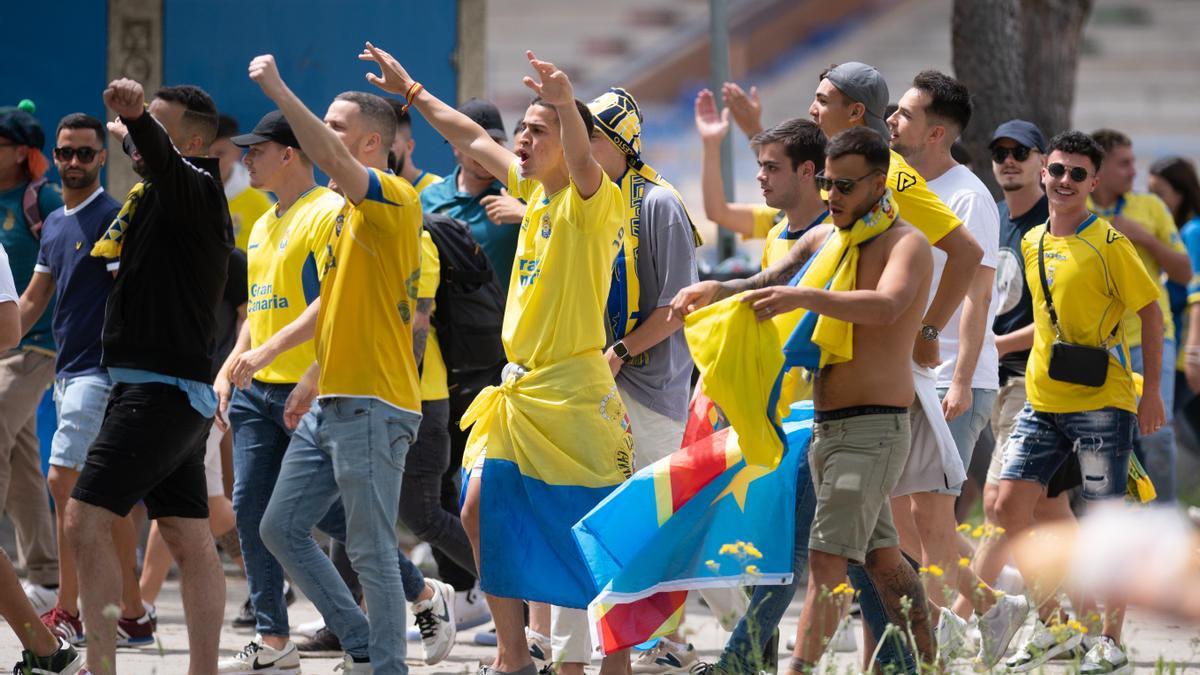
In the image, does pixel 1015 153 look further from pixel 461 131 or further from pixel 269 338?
pixel 269 338

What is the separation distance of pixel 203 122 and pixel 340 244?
35.0 inches

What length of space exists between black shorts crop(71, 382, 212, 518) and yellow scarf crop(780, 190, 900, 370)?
2015 mm

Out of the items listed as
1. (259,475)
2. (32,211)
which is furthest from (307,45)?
(259,475)

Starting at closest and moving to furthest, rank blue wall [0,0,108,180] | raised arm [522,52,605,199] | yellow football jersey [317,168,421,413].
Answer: raised arm [522,52,605,199]
yellow football jersey [317,168,421,413]
blue wall [0,0,108,180]

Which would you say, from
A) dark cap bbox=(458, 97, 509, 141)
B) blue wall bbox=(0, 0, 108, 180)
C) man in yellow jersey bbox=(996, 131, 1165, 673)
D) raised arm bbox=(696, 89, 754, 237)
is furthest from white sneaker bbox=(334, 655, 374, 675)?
blue wall bbox=(0, 0, 108, 180)

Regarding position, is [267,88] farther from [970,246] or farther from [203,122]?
[970,246]

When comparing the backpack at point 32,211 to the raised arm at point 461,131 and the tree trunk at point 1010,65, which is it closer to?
the raised arm at point 461,131

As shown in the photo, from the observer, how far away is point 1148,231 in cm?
938

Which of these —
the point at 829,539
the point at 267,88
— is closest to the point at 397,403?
the point at 267,88

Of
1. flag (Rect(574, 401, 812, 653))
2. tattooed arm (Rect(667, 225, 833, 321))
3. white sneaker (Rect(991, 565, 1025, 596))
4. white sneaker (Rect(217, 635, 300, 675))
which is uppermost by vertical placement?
tattooed arm (Rect(667, 225, 833, 321))

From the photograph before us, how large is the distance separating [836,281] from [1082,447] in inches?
78.8

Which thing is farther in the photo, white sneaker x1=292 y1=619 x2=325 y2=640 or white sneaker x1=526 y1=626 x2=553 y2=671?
white sneaker x1=292 y1=619 x2=325 y2=640

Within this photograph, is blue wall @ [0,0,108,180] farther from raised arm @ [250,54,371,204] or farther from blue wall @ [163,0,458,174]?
raised arm @ [250,54,371,204]

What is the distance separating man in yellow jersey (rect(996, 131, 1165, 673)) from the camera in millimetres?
6711
